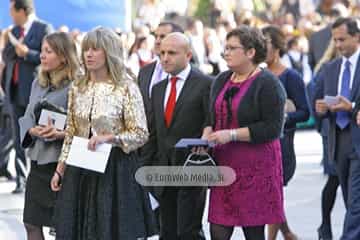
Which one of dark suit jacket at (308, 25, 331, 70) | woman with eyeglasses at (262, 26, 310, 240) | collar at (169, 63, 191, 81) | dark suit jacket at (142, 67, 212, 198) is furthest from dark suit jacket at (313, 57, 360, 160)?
dark suit jacket at (308, 25, 331, 70)

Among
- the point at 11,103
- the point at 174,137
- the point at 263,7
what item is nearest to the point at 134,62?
the point at 11,103

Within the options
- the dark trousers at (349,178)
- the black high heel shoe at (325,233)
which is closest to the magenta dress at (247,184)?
the dark trousers at (349,178)

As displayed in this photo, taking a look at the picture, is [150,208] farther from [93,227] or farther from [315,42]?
[315,42]

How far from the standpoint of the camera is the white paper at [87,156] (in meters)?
7.51

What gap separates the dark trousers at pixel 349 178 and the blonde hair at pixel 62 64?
2316 mm

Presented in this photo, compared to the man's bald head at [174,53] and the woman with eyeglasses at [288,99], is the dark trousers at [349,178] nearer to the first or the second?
the woman with eyeglasses at [288,99]

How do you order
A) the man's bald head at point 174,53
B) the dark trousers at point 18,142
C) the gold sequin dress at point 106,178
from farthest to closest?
the dark trousers at point 18,142 → the man's bald head at point 174,53 → the gold sequin dress at point 106,178

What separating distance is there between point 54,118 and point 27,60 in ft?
14.9

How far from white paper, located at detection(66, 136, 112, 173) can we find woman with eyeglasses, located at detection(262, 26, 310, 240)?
245cm

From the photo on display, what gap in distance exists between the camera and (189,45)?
8805 millimetres

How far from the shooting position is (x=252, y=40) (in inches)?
318

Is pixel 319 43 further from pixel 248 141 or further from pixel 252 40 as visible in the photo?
pixel 248 141

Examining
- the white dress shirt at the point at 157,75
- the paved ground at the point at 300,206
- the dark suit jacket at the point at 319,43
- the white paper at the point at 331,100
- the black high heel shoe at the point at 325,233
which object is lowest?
the paved ground at the point at 300,206

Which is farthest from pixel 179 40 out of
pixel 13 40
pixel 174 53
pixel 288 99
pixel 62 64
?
pixel 13 40
